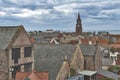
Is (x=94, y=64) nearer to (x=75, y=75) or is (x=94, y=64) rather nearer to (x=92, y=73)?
(x=92, y=73)

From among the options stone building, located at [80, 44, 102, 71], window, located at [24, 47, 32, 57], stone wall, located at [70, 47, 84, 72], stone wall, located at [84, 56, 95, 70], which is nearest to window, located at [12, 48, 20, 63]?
window, located at [24, 47, 32, 57]

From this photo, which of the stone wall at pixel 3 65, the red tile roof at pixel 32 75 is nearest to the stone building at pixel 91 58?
the red tile roof at pixel 32 75

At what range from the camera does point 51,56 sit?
48.5 meters

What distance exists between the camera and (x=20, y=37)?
3925 centimetres

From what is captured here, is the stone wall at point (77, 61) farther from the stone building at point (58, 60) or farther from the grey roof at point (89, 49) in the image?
the grey roof at point (89, 49)

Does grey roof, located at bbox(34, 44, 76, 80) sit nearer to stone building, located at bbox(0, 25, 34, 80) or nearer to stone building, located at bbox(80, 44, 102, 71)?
stone building, located at bbox(0, 25, 34, 80)

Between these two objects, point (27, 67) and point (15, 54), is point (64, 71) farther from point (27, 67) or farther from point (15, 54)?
point (15, 54)

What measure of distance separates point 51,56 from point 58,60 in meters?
2.65

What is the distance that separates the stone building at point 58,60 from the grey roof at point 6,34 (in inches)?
352

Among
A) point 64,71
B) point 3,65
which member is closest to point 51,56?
point 64,71

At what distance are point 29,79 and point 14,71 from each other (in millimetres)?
4443

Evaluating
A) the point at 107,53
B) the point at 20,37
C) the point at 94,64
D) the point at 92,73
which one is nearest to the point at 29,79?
the point at 20,37

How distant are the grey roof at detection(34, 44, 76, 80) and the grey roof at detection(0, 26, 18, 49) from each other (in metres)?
8.95

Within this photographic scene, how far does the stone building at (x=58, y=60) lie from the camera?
4328 cm
